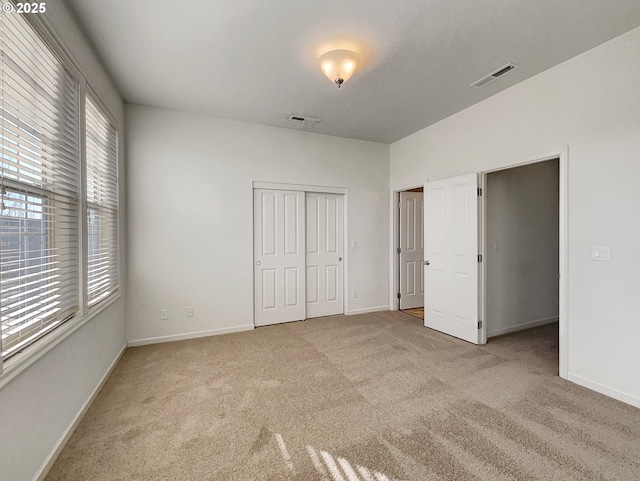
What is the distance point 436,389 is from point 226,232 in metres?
3.01

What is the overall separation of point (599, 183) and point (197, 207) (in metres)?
4.15

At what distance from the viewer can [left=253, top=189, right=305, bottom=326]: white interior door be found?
13.2ft

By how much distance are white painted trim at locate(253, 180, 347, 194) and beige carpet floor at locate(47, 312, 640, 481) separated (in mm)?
2224

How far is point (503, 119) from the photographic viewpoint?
3.05 metres

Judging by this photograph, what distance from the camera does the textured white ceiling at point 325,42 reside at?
1.93 metres

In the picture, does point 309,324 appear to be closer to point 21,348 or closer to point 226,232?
point 226,232

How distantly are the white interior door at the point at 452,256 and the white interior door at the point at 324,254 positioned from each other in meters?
1.37

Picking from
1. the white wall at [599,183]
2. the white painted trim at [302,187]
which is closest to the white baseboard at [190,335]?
the white painted trim at [302,187]

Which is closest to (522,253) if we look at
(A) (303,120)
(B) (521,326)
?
(B) (521,326)

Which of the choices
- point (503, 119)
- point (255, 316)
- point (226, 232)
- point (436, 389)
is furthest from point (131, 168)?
point (503, 119)

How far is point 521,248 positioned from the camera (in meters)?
3.88

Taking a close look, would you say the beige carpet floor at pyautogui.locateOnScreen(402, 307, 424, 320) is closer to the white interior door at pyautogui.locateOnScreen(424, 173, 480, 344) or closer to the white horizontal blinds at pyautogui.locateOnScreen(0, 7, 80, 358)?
the white interior door at pyautogui.locateOnScreen(424, 173, 480, 344)

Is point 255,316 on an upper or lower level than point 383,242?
lower

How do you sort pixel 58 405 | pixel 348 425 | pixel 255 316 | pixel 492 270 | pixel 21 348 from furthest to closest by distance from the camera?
pixel 255 316
pixel 492 270
pixel 348 425
pixel 58 405
pixel 21 348
